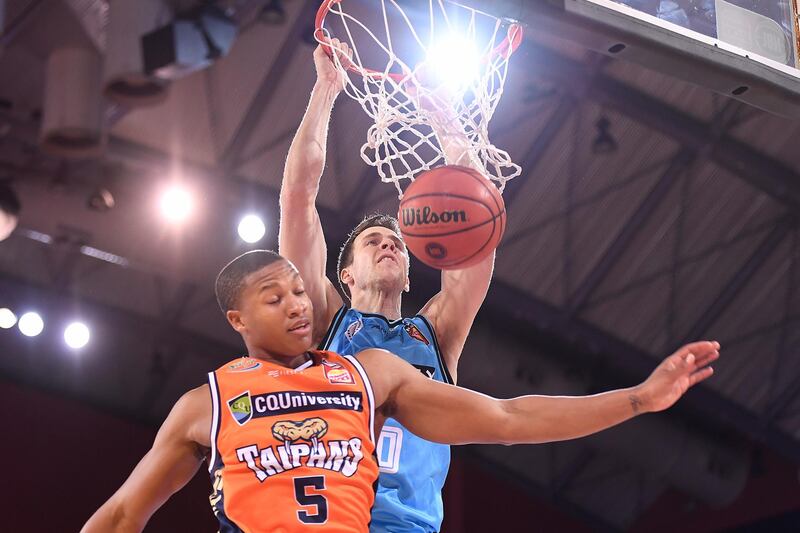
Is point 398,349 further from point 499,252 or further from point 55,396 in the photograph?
point 55,396

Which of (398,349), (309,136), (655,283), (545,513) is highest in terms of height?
(655,283)

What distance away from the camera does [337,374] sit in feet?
8.26

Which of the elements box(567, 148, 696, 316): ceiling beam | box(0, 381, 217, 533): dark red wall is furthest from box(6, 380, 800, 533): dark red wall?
box(567, 148, 696, 316): ceiling beam

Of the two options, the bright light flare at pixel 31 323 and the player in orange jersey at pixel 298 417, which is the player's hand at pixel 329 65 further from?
the bright light flare at pixel 31 323

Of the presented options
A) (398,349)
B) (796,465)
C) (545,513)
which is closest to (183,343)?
(545,513)

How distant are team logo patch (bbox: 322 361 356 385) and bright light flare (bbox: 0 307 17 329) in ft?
26.1

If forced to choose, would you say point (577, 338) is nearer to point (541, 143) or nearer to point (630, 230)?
point (630, 230)

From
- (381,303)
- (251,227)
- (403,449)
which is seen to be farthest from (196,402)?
(251,227)

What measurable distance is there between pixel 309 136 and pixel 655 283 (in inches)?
242

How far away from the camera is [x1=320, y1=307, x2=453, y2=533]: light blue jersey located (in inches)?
127

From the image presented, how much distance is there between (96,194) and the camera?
8.05 metres

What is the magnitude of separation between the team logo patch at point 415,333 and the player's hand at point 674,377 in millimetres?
1387

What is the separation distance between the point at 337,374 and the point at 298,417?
0.55 ft

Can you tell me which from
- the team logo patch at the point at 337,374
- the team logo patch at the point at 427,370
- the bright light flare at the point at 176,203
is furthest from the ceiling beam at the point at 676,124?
the team logo patch at the point at 337,374
